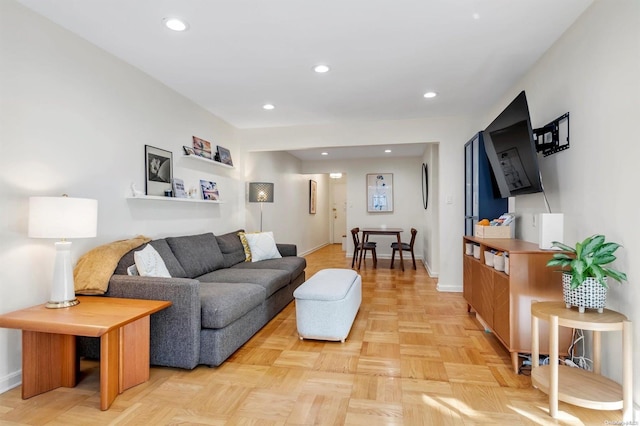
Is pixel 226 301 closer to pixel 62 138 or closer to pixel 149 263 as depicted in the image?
pixel 149 263

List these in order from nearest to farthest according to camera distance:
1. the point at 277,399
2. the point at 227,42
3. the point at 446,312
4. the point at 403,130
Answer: the point at 277,399, the point at 227,42, the point at 446,312, the point at 403,130

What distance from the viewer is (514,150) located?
266 cm

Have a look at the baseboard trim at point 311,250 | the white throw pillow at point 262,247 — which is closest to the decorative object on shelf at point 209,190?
the white throw pillow at point 262,247

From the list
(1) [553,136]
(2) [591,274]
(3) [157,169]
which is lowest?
(2) [591,274]

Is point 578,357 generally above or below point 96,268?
below

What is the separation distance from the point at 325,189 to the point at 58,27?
847 cm

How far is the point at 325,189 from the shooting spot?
414 inches

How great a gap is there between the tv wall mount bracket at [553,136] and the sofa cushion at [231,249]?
3.24 meters

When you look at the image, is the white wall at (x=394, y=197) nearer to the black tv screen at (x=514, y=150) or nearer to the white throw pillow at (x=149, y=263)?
the black tv screen at (x=514, y=150)

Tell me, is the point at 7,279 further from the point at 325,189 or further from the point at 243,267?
the point at 325,189

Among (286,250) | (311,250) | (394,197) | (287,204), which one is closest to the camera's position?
(286,250)

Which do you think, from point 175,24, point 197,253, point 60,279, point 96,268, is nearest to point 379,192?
point 197,253

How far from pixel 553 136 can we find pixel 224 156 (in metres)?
3.68

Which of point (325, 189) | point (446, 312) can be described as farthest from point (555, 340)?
point (325, 189)
